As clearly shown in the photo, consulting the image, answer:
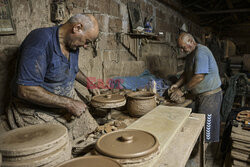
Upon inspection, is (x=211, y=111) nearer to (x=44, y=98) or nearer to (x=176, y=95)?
(x=176, y=95)

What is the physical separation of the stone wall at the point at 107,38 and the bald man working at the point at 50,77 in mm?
490

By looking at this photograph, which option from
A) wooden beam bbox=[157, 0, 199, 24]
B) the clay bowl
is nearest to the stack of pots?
the clay bowl

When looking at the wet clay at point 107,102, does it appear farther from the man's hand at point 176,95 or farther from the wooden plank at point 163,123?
the man's hand at point 176,95

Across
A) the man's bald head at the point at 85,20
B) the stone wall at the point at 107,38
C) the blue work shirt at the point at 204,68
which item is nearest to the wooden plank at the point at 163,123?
the man's bald head at the point at 85,20

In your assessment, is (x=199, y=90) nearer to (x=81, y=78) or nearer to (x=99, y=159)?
(x=81, y=78)

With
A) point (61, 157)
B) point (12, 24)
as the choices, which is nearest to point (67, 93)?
point (12, 24)

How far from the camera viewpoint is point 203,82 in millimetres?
3508

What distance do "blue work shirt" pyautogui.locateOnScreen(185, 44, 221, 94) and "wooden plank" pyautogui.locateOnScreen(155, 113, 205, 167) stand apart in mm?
1187

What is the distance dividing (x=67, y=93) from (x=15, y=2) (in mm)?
1201

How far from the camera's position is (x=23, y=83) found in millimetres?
1680

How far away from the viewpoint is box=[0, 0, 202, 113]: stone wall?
2270mm

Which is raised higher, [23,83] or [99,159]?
[23,83]

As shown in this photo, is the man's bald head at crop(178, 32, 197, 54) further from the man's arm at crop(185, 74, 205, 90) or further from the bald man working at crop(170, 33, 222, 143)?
the man's arm at crop(185, 74, 205, 90)

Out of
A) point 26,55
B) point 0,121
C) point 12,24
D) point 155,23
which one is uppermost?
point 155,23
